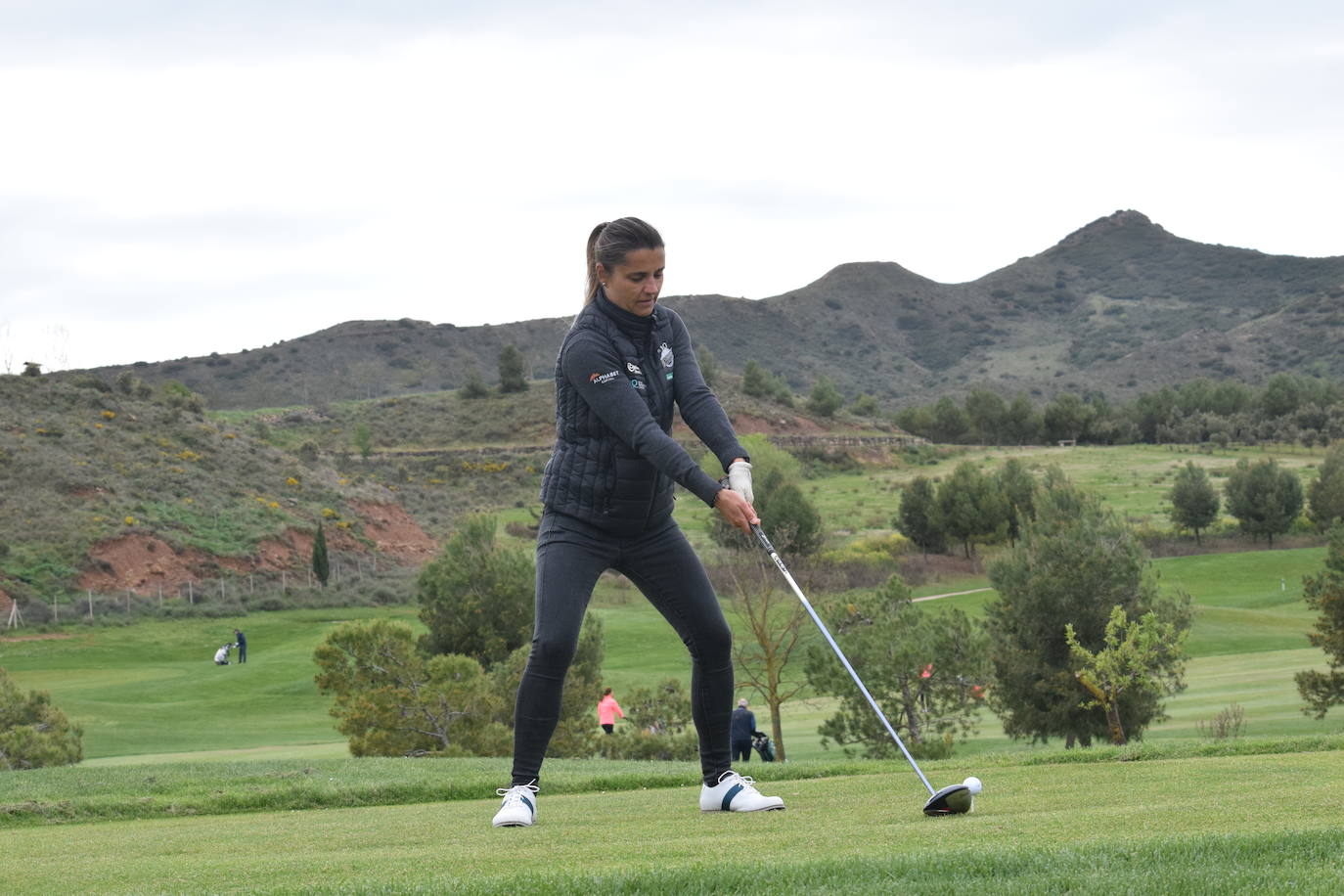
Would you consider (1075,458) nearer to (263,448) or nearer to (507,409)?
(507,409)

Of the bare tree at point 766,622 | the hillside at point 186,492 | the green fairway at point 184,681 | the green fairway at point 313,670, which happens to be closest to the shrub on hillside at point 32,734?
the green fairway at point 313,670

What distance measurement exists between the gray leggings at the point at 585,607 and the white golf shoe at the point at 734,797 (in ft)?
0.19

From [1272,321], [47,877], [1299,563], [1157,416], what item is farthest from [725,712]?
[1272,321]

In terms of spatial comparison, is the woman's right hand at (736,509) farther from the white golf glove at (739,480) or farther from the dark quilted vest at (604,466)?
the dark quilted vest at (604,466)

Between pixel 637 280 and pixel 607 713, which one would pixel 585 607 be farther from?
pixel 607 713

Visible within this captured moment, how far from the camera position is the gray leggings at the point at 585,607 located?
632 centimetres

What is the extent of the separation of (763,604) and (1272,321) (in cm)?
16687

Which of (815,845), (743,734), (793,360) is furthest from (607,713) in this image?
(793,360)

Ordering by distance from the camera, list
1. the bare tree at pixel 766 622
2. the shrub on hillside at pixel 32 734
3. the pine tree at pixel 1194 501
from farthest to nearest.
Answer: the pine tree at pixel 1194 501
the bare tree at pixel 766 622
the shrub on hillside at pixel 32 734

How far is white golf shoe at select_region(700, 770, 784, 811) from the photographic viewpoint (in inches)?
251

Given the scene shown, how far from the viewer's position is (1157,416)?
113938 mm

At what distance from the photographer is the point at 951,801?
221 inches

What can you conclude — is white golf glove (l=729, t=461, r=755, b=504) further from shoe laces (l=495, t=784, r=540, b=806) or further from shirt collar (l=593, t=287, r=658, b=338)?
shoe laces (l=495, t=784, r=540, b=806)

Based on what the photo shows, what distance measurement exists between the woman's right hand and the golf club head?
4.50 feet
